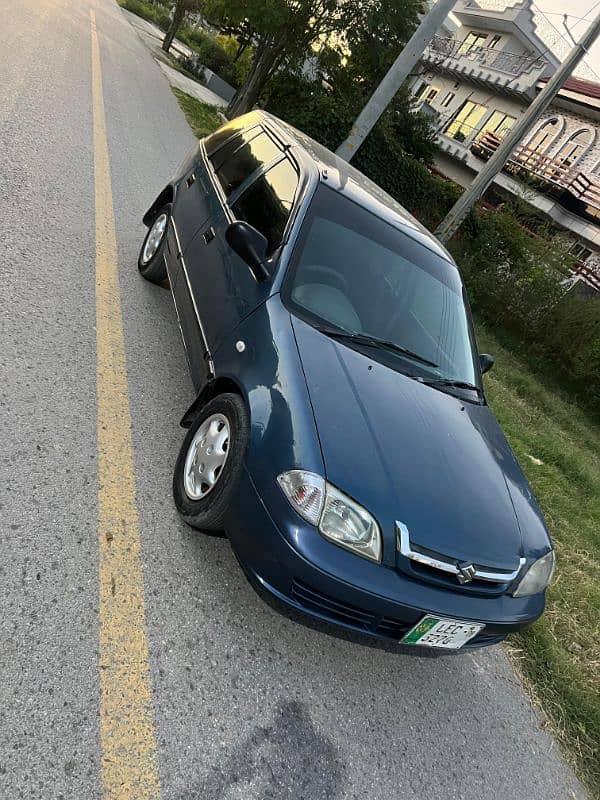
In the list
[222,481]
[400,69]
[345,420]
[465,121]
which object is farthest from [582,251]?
[222,481]

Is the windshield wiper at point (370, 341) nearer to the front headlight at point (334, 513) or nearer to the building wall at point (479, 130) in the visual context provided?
the front headlight at point (334, 513)

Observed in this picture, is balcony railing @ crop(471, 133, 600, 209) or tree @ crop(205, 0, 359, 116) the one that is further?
balcony railing @ crop(471, 133, 600, 209)

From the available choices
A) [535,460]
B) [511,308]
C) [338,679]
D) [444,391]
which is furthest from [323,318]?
[511,308]

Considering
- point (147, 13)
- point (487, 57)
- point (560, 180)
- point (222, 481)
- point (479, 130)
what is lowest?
point (147, 13)

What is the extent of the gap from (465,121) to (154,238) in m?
32.6

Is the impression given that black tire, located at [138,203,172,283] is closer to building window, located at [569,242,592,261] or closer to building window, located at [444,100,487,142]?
building window, located at [569,242,592,261]

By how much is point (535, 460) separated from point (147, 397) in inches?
196

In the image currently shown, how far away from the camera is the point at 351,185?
371cm

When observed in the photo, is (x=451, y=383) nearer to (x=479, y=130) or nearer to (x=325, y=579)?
(x=325, y=579)

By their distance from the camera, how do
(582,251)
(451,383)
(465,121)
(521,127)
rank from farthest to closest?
(465,121) → (582,251) → (521,127) → (451,383)

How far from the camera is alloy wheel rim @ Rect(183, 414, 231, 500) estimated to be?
260 cm

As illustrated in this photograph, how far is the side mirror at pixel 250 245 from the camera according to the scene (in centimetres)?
299

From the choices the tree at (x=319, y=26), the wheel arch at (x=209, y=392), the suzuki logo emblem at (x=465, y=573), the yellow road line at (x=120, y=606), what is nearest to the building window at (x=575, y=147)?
the tree at (x=319, y=26)

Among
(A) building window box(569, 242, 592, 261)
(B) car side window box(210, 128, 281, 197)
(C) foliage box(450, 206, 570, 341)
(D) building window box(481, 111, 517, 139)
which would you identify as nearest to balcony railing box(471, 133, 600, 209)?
(A) building window box(569, 242, 592, 261)
